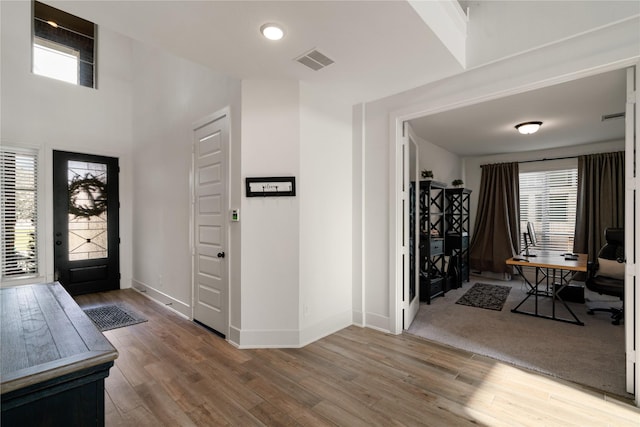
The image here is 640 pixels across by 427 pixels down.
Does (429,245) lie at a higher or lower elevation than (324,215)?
lower

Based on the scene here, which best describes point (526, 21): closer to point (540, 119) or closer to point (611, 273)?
point (540, 119)

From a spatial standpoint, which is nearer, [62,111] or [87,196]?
→ [62,111]

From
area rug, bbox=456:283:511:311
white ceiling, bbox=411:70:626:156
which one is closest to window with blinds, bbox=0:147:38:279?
white ceiling, bbox=411:70:626:156

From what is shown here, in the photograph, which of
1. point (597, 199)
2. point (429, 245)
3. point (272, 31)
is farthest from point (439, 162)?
point (272, 31)

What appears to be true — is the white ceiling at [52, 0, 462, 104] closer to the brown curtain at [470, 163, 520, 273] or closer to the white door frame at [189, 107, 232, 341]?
the white door frame at [189, 107, 232, 341]

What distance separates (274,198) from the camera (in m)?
3.03

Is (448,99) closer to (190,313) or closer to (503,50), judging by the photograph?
(503,50)

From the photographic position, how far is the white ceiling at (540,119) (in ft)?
10.9

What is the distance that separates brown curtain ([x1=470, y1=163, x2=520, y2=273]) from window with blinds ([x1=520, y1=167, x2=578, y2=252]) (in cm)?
27

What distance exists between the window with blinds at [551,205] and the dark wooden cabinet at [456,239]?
1254 millimetres

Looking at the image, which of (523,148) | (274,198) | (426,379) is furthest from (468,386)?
(523,148)

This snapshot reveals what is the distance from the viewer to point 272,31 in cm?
216

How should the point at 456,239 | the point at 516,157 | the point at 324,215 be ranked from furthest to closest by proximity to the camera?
the point at 516,157 < the point at 456,239 < the point at 324,215

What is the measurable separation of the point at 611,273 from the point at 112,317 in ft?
20.9
